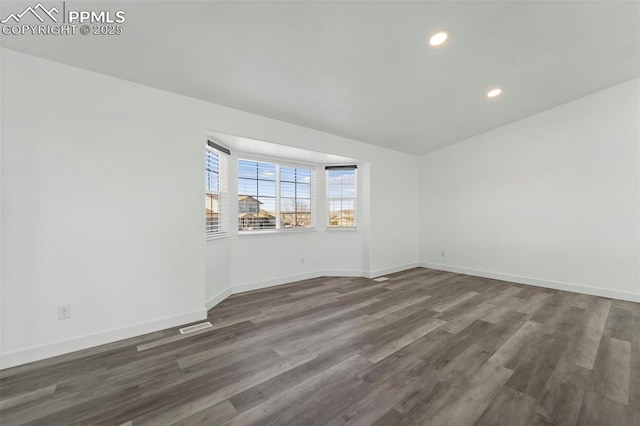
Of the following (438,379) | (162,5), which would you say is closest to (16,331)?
(162,5)

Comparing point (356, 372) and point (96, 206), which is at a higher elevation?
point (96, 206)

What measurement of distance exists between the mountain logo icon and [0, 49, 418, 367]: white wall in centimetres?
34

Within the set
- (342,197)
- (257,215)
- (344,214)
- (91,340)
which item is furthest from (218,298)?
(342,197)

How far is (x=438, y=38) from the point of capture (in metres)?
2.47

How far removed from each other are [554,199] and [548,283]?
1.43 meters

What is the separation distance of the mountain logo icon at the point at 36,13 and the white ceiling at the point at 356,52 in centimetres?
5

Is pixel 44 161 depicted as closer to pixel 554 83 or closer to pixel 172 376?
pixel 172 376

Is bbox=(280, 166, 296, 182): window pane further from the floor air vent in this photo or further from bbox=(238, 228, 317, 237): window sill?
the floor air vent

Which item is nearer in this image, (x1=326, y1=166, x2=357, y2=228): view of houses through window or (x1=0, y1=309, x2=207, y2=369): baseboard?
(x1=0, y1=309, x2=207, y2=369): baseboard

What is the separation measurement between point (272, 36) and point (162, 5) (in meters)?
0.83

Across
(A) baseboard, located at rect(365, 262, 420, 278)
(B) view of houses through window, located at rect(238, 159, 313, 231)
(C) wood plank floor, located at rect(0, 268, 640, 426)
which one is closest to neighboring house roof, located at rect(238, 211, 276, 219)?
(B) view of houses through window, located at rect(238, 159, 313, 231)

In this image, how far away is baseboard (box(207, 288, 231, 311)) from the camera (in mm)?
3334

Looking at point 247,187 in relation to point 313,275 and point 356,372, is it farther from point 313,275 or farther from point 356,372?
point 356,372

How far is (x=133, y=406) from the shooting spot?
5.42 ft
